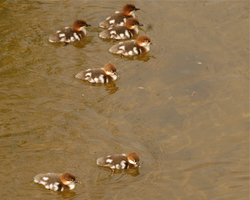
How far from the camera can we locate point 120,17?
316 inches

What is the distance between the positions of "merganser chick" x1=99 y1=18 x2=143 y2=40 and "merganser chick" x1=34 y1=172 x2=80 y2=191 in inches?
148

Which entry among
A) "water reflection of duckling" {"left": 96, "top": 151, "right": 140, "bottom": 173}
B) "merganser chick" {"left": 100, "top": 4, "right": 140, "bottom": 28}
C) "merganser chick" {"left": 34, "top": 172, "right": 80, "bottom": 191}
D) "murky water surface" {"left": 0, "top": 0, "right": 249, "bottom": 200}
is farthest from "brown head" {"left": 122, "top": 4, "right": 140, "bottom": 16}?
"merganser chick" {"left": 34, "top": 172, "right": 80, "bottom": 191}

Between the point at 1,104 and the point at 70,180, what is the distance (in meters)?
2.00

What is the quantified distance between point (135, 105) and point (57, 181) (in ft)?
6.57

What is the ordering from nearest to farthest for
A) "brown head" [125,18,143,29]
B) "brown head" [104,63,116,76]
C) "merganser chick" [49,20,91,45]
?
"brown head" [104,63,116,76] → "merganser chick" [49,20,91,45] → "brown head" [125,18,143,29]

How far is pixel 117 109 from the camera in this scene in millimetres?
5941

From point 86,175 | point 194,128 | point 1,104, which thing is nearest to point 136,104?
point 194,128

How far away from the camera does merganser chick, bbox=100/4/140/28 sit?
794 cm

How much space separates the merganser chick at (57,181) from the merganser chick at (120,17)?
418cm

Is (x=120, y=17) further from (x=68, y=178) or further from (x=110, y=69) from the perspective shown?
(x=68, y=178)

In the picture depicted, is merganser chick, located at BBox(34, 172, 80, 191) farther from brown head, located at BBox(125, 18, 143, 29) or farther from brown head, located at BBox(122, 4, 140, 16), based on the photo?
brown head, located at BBox(122, 4, 140, 16)

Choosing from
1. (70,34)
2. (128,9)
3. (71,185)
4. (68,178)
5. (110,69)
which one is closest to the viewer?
(68,178)

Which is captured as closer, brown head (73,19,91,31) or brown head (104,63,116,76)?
Answer: brown head (104,63,116,76)

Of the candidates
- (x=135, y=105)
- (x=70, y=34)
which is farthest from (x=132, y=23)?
(x=135, y=105)
